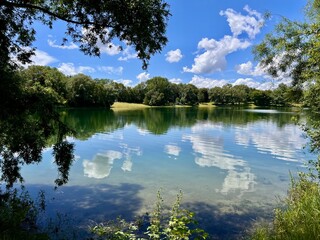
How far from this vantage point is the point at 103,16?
6820mm

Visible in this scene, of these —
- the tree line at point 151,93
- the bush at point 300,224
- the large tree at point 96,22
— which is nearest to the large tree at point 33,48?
the large tree at point 96,22

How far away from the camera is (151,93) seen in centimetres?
11794

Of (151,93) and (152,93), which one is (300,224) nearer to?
(151,93)

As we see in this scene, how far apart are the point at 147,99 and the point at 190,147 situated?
307ft

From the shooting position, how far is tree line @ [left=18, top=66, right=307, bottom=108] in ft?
204

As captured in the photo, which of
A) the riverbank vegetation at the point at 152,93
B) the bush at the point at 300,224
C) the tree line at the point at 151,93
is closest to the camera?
the bush at the point at 300,224

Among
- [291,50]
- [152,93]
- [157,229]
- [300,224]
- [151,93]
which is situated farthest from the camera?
[152,93]

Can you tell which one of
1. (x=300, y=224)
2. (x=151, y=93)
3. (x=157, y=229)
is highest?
(x=151, y=93)

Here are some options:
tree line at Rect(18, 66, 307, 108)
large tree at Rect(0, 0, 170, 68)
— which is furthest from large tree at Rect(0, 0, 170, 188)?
tree line at Rect(18, 66, 307, 108)

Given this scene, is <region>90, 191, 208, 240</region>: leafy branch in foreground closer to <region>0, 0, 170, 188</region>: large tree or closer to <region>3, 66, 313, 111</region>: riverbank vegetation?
<region>0, 0, 170, 188</region>: large tree

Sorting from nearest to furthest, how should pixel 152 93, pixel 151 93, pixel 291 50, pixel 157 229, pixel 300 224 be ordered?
1. pixel 157 229
2. pixel 300 224
3. pixel 291 50
4. pixel 151 93
5. pixel 152 93

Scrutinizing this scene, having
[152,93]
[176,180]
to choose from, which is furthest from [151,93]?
[176,180]

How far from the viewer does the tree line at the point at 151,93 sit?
62.0 meters

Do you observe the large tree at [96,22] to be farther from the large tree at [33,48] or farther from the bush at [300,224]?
the bush at [300,224]
